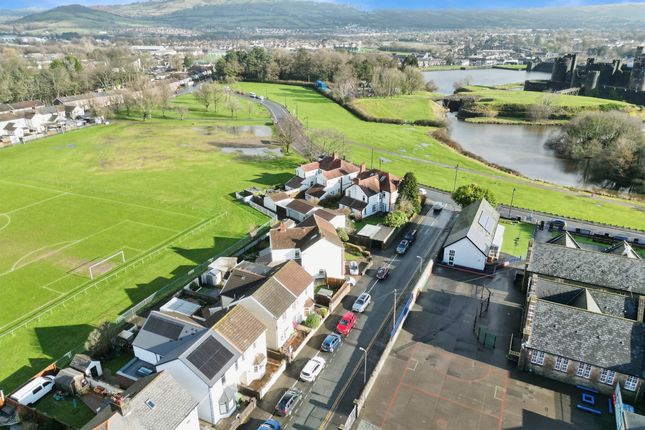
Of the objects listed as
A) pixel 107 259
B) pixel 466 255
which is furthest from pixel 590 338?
pixel 107 259

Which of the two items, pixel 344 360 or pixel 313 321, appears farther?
pixel 313 321

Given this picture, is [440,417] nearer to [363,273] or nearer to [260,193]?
[363,273]

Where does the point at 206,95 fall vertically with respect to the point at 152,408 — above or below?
above

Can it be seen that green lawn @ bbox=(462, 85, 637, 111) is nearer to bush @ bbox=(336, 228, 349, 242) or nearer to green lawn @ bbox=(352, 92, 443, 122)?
green lawn @ bbox=(352, 92, 443, 122)

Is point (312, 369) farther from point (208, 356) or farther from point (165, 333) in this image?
point (165, 333)

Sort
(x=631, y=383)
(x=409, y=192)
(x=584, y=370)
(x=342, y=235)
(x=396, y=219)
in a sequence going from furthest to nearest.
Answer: (x=409, y=192) → (x=396, y=219) → (x=342, y=235) → (x=584, y=370) → (x=631, y=383)

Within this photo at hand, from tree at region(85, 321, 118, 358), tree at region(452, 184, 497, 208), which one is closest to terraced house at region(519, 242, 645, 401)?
tree at region(452, 184, 497, 208)
